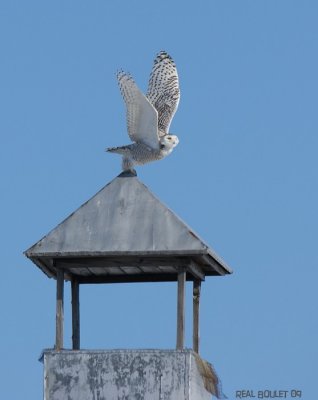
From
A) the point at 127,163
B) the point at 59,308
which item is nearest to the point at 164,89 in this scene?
the point at 127,163

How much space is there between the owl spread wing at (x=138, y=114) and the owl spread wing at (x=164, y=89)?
574mm

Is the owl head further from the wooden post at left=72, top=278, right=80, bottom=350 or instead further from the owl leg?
the wooden post at left=72, top=278, right=80, bottom=350

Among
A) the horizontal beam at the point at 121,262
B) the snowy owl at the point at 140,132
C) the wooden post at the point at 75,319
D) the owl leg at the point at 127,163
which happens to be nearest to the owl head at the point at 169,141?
the snowy owl at the point at 140,132

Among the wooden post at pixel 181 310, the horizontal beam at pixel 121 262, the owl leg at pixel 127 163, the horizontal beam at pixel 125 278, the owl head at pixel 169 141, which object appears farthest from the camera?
the horizontal beam at pixel 125 278

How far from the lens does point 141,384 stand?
21312mm

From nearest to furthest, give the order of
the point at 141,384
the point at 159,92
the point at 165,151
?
the point at 141,384
the point at 165,151
the point at 159,92

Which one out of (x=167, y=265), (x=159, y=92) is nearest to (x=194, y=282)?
(x=167, y=265)

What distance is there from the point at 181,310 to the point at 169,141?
2.31m

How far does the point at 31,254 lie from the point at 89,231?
737mm

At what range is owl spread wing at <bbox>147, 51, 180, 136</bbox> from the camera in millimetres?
23844

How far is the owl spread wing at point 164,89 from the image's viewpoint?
23.8 metres

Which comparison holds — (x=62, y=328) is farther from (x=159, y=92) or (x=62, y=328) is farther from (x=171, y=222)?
(x=159, y=92)

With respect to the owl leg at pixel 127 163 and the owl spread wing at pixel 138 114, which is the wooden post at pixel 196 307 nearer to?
the owl leg at pixel 127 163

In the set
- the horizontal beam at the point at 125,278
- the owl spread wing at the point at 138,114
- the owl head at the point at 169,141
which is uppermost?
the owl spread wing at the point at 138,114
